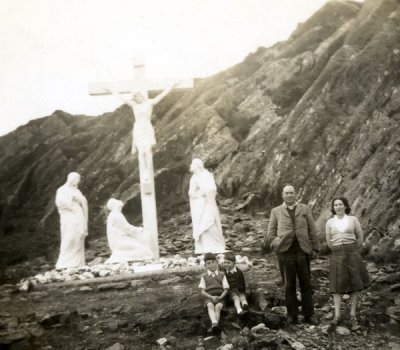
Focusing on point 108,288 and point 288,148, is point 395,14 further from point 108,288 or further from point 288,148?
point 108,288

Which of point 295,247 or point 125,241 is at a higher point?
point 295,247

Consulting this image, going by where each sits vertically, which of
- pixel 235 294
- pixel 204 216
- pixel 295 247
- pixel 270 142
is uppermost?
pixel 270 142

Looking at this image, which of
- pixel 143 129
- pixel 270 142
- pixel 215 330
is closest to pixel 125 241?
pixel 143 129

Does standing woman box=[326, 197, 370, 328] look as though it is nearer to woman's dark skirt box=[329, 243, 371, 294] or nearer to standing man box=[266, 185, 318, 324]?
woman's dark skirt box=[329, 243, 371, 294]

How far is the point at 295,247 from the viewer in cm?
620

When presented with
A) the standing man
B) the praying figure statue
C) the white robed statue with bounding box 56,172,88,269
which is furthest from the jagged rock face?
the white robed statue with bounding box 56,172,88,269

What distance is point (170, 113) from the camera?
2312 centimetres

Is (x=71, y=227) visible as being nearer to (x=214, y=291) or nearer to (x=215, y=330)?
(x=214, y=291)

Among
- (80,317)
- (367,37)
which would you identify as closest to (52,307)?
(80,317)

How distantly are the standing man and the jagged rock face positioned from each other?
302 centimetres

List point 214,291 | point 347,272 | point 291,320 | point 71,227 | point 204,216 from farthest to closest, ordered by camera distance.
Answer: point 71,227
point 204,216
point 214,291
point 347,272
point 291,320

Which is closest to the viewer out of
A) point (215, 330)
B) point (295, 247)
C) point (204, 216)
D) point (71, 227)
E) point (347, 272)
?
point (215, 330)

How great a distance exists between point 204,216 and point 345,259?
5.59 m

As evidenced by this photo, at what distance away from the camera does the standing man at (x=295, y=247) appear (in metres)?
6.06
